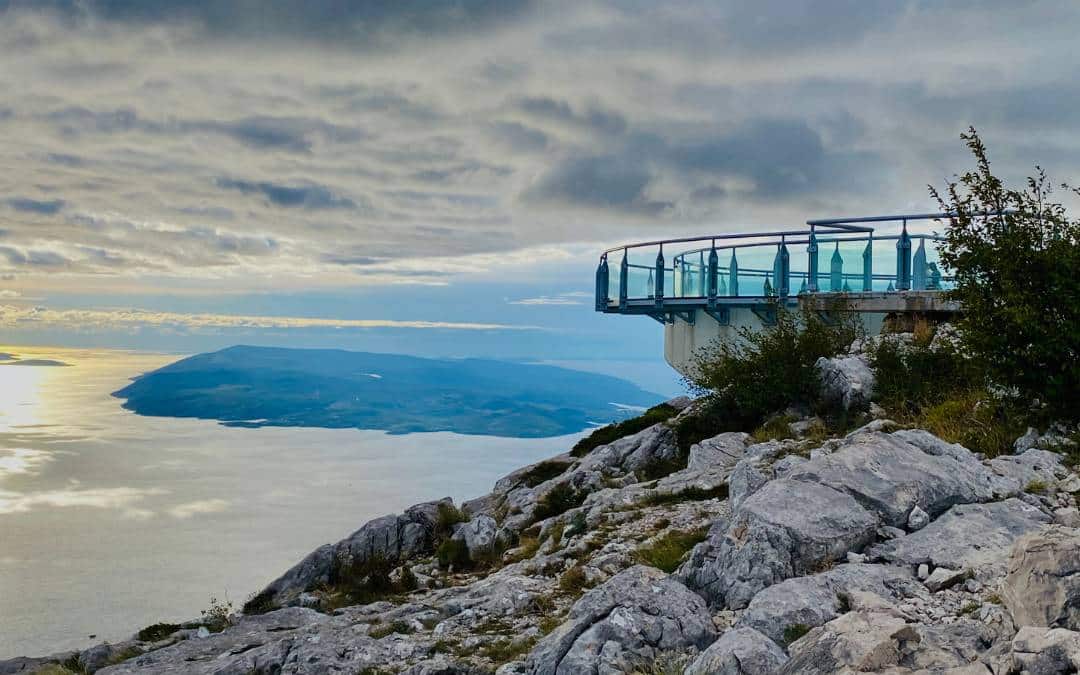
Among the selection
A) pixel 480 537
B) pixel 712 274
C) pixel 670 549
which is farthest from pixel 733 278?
pixel 670 549

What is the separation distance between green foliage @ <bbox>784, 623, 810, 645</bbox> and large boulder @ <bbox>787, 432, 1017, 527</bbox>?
253 cm

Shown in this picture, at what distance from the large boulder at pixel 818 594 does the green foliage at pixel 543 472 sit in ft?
46.4

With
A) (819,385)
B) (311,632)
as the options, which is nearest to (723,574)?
(311,632)

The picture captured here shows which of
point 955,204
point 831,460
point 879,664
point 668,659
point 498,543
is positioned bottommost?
point 498,543

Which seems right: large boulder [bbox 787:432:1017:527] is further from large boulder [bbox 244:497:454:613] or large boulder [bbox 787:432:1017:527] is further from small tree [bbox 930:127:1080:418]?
large boulder [bbox 244:497:454:613]

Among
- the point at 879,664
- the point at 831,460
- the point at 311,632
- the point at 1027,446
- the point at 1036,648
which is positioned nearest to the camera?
the point at 1036,648

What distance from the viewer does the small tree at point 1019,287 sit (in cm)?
1251

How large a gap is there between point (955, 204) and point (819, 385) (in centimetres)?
445

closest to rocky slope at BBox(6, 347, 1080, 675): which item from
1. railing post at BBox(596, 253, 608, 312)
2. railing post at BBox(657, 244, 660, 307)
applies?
railing post at BBox(657, 244, 660, 307)

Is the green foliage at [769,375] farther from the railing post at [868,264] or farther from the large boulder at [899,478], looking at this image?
the large boulder at [899,478]

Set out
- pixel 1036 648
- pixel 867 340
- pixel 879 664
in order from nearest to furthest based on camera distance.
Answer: pixel 1036 648 < pixel 879 664 < pixel 867 340

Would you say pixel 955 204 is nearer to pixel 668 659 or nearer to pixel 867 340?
pixel 867 340

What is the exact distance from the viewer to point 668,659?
23.7ft

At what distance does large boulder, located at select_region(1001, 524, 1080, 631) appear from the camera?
5629mm
